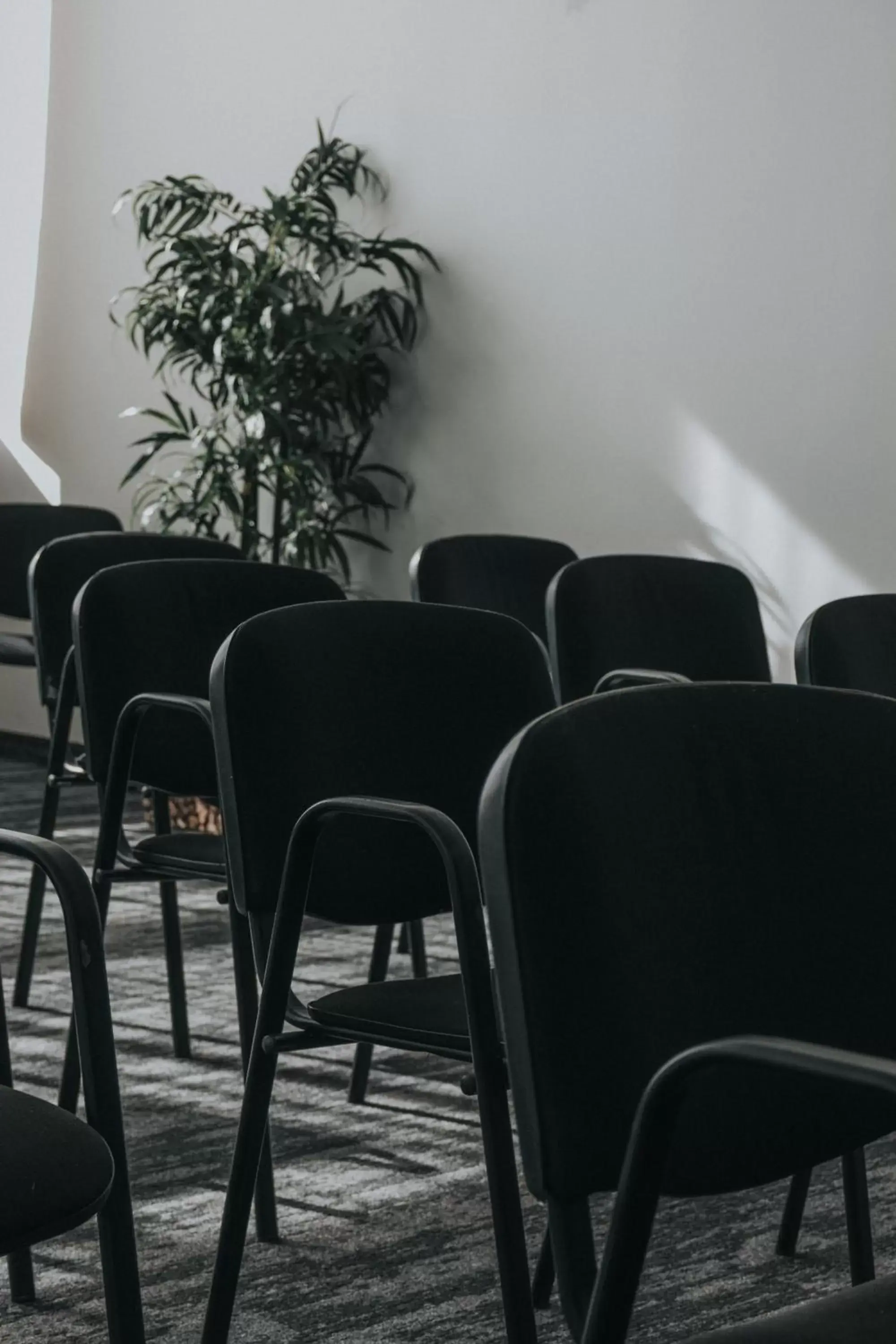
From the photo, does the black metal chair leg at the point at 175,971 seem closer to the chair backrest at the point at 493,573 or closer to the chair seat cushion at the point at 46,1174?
the chair backrest at the point at 493,573

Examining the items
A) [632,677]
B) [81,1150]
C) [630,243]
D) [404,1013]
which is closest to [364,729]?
[404,1013]

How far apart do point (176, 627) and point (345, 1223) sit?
3.02 ft

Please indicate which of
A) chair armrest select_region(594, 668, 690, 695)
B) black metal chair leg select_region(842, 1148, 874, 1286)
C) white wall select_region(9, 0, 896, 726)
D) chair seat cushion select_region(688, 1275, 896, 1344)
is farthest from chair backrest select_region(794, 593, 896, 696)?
white wall select_region(9, 0, 896, 726)

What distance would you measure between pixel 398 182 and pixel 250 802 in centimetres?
353

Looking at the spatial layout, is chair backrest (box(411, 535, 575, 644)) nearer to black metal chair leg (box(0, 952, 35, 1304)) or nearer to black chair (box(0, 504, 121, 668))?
black chair (box(0, 504, 121, 668))

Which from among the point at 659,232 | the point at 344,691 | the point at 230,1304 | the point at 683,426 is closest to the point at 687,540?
the point at 683,426

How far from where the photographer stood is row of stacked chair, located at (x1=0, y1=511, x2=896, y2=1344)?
42.1 inches

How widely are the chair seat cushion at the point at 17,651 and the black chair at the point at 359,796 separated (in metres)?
2.32

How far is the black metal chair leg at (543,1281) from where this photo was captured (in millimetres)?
1954

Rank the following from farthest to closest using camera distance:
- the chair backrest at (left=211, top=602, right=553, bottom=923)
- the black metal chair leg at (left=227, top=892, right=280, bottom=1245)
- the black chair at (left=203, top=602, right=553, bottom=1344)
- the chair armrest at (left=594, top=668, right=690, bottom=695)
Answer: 1. the chair armrest at (left=594, top=668, right=690, bottom=695)
2. the black metal chair leg at (left=227, top=892, right=280, bottom=1245)
3. the chair backrest at (left=211, top=602, right=553, bottom=923)
4. the black chair at (left=203, top=602, right=553, bottom=1344)

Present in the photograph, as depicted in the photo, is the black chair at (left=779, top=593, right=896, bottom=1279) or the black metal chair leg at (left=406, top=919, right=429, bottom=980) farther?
the black metal chair leg at (left=406, top=919, right=429, bottom=980)

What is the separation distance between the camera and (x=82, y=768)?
115 inches

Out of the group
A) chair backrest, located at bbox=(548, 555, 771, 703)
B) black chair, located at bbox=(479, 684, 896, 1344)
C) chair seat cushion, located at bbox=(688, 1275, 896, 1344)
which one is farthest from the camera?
chair backrest, located at bbox=(548, 555, 771, 703)

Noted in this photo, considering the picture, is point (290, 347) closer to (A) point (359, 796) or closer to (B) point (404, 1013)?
(A) point (359, 796)
